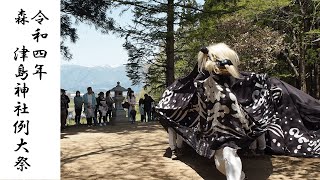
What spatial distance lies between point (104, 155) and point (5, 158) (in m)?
3.83

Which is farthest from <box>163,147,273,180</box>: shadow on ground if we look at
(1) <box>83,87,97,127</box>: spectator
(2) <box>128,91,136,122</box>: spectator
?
(2) <box>128,91,136,122</box>: spectator

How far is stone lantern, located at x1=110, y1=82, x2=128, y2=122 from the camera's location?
13.2 metres

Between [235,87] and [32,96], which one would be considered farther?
[235,87]

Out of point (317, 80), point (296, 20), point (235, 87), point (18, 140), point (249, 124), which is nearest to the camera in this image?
point (18, 140)

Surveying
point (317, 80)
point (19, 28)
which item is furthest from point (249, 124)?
point (317, 80)

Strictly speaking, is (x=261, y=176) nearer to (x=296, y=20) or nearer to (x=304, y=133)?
(x=304, y=133)

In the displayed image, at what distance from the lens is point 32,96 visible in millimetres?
2859

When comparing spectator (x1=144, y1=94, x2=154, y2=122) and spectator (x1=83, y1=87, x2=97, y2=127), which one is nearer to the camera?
spectator (x1=83, y1=87, x2=97, y2=127)

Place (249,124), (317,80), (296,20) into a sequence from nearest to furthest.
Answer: (249,124)
(296,20)
(317,80)

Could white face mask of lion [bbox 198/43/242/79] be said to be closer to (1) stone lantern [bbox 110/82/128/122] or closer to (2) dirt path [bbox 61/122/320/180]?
(2) dirt path [bbox 61/122/320/180]

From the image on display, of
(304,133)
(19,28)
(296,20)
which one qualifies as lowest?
(304,133)

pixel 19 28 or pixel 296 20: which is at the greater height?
pixel 296 20

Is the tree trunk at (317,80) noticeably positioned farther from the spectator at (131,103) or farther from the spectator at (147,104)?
the spectator at (131,103)

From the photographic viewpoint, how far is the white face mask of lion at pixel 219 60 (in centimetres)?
447
